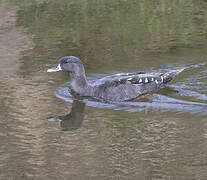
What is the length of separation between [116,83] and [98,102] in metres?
0.56

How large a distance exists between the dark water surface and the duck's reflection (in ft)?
0.06

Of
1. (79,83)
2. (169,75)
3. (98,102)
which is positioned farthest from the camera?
(169,75)

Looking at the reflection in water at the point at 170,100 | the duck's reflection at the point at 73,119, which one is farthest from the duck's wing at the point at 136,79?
the duck's reflection at the point at 73,119

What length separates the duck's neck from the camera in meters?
11.5

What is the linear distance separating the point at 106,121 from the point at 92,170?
210 centimetres

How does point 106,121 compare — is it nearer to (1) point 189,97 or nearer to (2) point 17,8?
(1) point 189,97

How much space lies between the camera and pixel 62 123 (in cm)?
978

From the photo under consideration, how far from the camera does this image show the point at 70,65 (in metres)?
11.8

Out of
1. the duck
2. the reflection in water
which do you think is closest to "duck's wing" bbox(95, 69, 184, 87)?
the duck

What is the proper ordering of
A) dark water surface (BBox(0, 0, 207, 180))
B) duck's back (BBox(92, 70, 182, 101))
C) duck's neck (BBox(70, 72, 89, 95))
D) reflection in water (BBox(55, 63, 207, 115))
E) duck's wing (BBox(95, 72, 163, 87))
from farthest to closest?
duck's neck (BBox(70, 72, 89, 95)), duck's wing (BBox(95, 72, 163, 87)), duck's back (BBox(92, 70, 182, 101)), reflection in water (BBox(55, 63, 207, 115)), dark water surface (BBox(0, 0, 207, 180))

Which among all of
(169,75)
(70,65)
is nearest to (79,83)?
(70,65)

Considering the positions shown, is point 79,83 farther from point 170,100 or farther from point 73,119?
point 170,100

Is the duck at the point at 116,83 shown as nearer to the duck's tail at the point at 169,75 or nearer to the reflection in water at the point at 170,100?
the duck's tail at the point at 169,75

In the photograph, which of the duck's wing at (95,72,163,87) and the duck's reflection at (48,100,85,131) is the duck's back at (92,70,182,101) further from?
the duck's reflection at (48,100,85,131)
